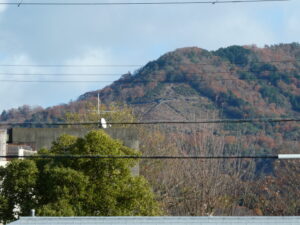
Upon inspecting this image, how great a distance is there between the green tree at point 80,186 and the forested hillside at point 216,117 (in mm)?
20758

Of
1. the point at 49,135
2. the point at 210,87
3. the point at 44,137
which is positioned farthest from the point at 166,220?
the point at 210,87

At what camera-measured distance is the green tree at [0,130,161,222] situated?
3275 cm

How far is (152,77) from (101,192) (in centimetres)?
9605

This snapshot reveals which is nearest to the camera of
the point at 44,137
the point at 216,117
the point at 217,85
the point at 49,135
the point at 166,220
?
the point at 166,220

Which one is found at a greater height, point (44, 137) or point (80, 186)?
point (44, 137)

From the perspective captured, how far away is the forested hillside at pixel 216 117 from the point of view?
57.7 m

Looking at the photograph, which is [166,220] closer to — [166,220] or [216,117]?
[166,220]

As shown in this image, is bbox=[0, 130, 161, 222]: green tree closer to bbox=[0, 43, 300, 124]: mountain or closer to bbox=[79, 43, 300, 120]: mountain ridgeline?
bbox=[0, 43, 300, 124]: mountain

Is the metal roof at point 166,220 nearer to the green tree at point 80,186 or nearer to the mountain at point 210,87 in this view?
the green tree at point 80,186

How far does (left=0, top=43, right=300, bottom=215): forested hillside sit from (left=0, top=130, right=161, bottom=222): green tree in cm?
2076

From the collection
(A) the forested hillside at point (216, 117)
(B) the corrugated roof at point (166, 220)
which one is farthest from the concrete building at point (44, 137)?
(B) the corrugated roof at point (166, 220)

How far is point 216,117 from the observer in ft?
259

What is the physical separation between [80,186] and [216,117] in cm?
4716

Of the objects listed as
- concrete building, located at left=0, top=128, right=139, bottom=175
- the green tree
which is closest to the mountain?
concrete building, located at left=0, top=128, right=139, bottom=175
